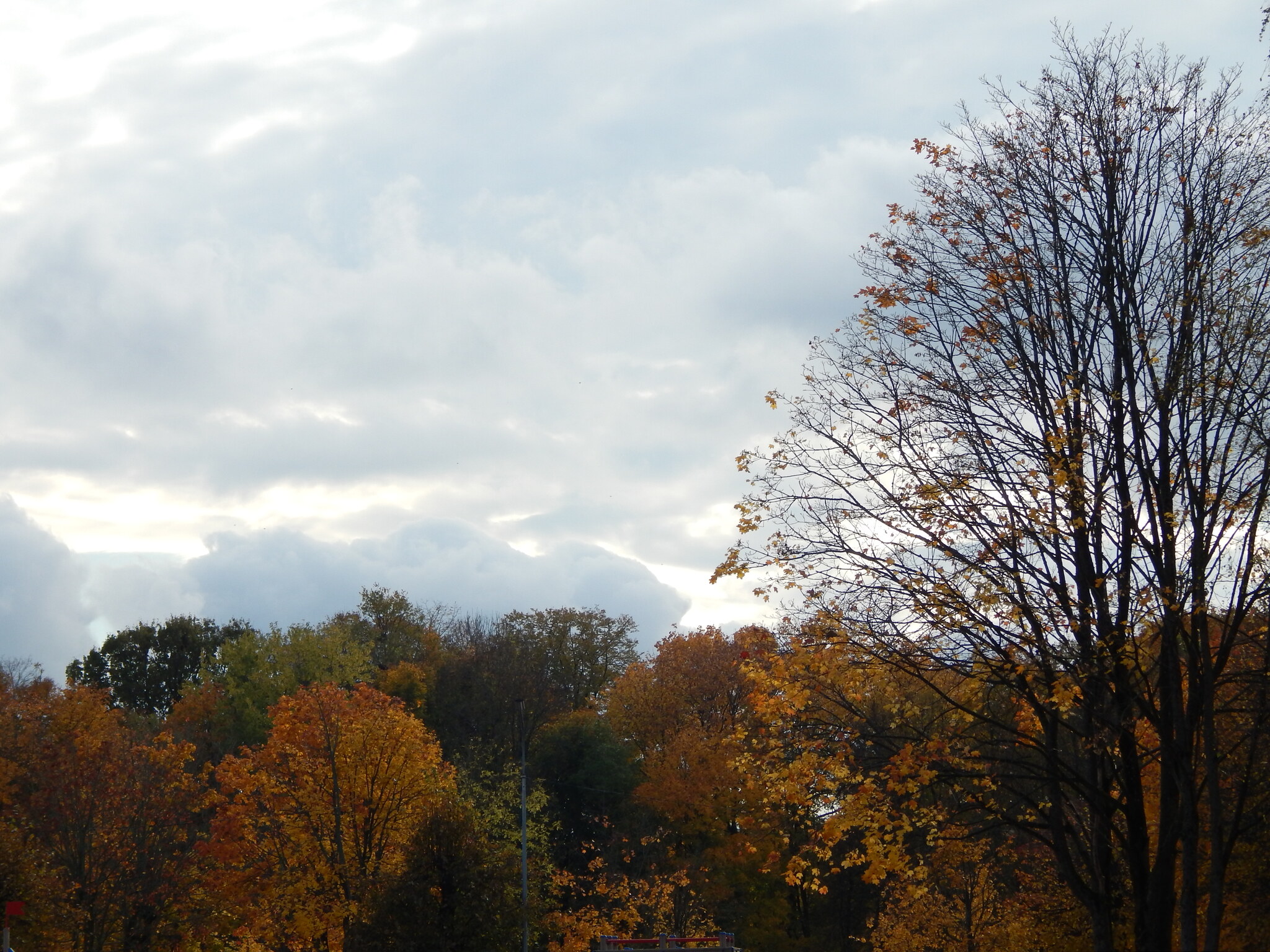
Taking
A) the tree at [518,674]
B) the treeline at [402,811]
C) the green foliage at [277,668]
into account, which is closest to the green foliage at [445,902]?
the treeline at [402,811]

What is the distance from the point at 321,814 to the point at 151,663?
6105 cm

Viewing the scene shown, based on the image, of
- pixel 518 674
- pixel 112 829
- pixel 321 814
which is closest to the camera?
pixel 112 829

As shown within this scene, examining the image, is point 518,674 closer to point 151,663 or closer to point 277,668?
point 277,668

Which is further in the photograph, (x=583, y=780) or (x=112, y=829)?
(x=583, y=780)

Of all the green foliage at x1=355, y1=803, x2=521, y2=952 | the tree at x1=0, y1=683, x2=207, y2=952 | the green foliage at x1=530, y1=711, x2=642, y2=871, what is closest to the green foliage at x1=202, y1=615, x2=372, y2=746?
the green foliage at x1=530, y1=711, x2=642, y2=871

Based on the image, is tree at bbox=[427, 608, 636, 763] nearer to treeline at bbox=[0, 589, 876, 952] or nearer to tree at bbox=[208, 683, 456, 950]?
treeline at bbox=[0, 589, 876, 952]

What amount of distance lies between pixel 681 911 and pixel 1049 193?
120ft

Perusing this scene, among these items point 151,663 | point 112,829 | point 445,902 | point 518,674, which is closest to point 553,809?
point 518,674

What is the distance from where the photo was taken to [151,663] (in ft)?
291

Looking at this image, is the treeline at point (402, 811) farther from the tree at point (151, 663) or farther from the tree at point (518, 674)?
the tree at point (151, 663)

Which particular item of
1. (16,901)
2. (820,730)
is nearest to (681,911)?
(16,901)

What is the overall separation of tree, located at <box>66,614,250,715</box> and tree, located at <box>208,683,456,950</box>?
53873mm

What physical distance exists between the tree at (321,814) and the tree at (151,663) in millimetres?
53873

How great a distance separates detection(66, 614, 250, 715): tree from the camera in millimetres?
87062
